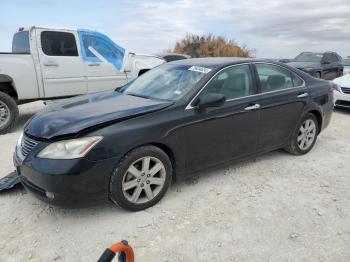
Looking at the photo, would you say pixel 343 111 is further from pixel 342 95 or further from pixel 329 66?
pixel 329 66

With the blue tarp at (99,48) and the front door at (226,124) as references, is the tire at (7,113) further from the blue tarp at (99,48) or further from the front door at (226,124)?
the front door at (226,124)

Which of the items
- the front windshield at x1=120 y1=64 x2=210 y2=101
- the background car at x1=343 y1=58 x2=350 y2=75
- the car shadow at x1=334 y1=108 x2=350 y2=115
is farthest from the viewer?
the background car at x1=343 y1=58 x2=350 y2=75

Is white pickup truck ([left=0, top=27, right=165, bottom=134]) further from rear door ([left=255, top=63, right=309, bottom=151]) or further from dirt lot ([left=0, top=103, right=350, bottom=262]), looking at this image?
rear door ([left=255, top=63, right=309, bottom=151])

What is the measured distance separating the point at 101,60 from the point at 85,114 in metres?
4.80

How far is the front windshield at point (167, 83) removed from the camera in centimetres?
390

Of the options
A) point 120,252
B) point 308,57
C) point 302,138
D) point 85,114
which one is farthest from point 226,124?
point 308,57

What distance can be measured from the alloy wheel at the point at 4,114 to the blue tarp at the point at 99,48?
78.9 inches

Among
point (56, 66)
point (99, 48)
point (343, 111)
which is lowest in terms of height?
point (343, 111)

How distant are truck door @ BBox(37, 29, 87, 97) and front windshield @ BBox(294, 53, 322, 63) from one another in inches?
405

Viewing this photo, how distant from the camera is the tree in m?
19.8

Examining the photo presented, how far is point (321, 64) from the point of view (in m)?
13.8

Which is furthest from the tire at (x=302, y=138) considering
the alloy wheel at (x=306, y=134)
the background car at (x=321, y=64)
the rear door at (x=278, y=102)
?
the background car at (x=321, y=64)

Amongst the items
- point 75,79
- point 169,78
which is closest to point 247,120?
point 169,78

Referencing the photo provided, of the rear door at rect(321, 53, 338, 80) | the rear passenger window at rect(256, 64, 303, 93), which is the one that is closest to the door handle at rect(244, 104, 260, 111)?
the rear passenger window at rect(256, 64, 303, 93)
